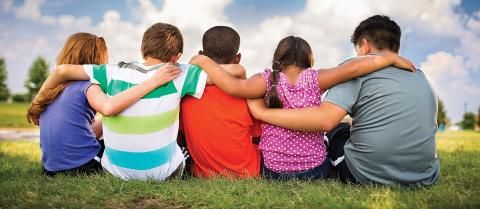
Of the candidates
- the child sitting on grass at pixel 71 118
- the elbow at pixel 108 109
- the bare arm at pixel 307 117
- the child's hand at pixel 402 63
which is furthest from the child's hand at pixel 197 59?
the child's hand at pixel 402 63

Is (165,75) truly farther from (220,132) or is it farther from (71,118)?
(71,118)

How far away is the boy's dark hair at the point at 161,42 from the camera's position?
14.2 feet

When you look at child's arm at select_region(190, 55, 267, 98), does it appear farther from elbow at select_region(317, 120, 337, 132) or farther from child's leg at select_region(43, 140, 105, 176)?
child's leg at select_region(43, 140, 105, 176)

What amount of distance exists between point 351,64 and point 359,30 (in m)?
0.56

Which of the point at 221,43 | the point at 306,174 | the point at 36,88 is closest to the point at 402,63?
the point at 306,174

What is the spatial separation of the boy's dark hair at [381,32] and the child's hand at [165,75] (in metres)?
1.72

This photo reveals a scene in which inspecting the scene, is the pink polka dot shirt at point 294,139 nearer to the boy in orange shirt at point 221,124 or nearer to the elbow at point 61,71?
the boy in orange shirt at point 221,124

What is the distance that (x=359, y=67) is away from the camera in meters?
3.72

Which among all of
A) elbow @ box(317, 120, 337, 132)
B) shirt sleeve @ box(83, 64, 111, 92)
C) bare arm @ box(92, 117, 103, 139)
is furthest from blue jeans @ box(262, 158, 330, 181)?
bare arm @ box(92, 117, 103, 139)

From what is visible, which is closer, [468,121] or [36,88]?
[36,88]

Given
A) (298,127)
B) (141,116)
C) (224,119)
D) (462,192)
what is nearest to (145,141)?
(141,116)

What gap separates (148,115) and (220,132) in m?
0.68

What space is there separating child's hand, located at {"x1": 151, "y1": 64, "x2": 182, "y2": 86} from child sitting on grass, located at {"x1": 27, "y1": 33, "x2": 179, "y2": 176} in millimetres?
727

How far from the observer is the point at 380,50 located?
407 centimetres
